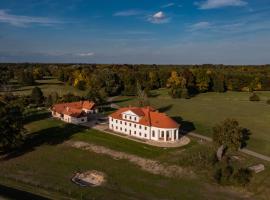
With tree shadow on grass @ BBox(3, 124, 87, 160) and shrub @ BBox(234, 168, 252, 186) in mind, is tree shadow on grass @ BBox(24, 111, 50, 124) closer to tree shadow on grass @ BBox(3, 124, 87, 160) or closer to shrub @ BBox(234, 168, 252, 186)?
tree shadow on grass @ BBox(3, 124, 87, 160)

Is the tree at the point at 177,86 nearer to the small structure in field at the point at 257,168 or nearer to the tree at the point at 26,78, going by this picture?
the tree at the point at 26,78

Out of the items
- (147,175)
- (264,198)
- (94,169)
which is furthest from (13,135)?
(264,198)

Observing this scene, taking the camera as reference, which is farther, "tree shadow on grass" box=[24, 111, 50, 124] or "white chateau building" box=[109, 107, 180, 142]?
"tree shadow on grass" box=[24, 111, 50, 124]

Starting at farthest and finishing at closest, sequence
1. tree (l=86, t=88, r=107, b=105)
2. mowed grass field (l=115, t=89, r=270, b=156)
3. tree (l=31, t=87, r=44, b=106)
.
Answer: tree (l=31, t=87, r=44, b=106)
tree (l=86, t=88, r=107, b=105)
mowed grass field (l=115, t=89, r=270, b=156)

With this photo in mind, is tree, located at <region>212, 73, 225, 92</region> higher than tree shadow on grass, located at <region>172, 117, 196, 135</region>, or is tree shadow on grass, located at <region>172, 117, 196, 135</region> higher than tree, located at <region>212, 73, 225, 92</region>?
tree, located at <region>212, 73, 225, 92</region>

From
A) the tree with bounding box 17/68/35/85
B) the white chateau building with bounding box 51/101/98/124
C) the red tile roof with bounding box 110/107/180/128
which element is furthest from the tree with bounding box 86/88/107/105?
the tree with bounding box 17/68/35/85

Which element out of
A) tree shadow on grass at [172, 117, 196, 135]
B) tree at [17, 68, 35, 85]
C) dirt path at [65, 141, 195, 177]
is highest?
tree at [17, 68, 35, 85]

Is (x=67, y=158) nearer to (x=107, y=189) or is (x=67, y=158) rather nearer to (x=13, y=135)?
(x=13, y=135)
